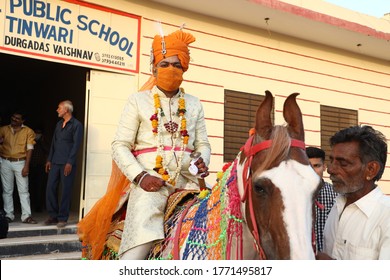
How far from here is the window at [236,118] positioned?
8.49 metres

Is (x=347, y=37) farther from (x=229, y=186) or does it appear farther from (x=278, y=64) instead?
(x=229, y=186)

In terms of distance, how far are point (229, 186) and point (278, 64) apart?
24.8ft

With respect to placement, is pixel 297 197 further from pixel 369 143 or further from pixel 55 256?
pixel 55 256

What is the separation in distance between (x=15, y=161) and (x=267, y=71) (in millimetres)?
5722

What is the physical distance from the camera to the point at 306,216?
1650 millimetres

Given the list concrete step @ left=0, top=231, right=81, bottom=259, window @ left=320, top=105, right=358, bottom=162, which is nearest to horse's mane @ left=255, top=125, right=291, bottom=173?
concrete step @ left=0, top=231, right=81, bottom=259

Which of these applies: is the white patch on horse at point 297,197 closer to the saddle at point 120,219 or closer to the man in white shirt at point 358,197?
the man in white shirt at point 358,197

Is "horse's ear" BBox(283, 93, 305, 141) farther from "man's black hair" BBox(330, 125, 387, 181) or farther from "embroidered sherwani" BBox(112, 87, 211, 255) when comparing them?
"embroidered sherwani" BBox(112, 87, 211, 255)

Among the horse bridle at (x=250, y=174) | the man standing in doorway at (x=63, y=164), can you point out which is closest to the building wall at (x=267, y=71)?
the man standing in doorway at (x=63, y=164)

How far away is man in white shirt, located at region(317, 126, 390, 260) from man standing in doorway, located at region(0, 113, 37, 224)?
19.8 ft

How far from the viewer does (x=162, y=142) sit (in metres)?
3.00

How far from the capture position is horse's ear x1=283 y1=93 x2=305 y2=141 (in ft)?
6.41

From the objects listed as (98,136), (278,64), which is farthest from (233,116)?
(98,136)

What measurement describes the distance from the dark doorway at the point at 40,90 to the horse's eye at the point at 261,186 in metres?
7.69
